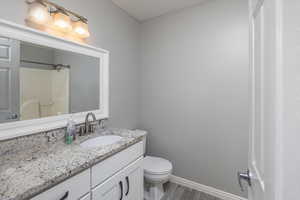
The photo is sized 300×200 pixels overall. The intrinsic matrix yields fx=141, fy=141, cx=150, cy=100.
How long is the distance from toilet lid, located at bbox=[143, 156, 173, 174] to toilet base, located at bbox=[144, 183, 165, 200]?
0.76 feet

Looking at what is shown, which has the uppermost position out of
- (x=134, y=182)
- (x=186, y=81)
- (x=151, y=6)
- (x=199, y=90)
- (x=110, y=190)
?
(x=151, y=6)

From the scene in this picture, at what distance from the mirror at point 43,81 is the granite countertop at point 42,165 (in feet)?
0.94

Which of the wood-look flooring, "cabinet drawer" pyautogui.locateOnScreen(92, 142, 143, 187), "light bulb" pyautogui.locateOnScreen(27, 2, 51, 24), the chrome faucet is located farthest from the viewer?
the wood-look flooring

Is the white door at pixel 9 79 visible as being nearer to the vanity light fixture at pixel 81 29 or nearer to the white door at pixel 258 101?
the vanity light fixture at pixel 81 29

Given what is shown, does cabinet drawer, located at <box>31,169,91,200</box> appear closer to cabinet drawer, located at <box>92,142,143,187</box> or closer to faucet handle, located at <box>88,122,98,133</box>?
cabinet drawer, located at <box>92,142,143,187</box>

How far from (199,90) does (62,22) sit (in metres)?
1.65

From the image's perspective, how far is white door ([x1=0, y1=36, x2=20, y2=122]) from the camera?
0.96 m

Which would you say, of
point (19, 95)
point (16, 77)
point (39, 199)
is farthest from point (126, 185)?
point (16, 77)

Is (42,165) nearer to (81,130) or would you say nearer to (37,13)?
(81,130)

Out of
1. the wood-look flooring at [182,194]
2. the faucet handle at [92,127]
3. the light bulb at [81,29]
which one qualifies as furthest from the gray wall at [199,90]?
the light bulb at [81,29]

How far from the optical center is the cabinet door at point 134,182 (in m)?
1.23

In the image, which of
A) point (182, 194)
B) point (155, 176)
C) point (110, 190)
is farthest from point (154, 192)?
point (110, 190)

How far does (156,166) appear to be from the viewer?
173 centimetres

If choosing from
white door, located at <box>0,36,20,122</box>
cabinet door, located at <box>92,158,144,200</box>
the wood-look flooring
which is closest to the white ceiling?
white door, located at <box>0,36,20,122</box>
